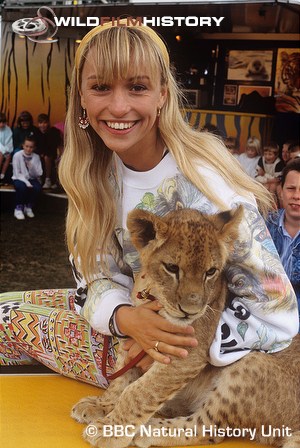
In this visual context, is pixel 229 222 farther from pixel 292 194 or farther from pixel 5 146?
pixel 5 146

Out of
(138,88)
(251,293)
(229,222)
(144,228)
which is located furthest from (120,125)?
(251,293)

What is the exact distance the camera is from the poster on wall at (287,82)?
85.3 inches

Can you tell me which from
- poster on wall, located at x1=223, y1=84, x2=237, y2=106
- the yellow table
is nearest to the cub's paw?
the yellow table

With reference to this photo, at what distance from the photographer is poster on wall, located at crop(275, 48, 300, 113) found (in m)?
2.17

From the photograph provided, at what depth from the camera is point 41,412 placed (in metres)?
2.28

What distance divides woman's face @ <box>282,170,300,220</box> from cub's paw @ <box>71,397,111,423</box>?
0.84 meters

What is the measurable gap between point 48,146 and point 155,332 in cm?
68

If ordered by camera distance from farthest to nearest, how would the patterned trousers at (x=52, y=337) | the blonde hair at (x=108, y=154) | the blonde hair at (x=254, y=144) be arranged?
the patterned trousers at (x=52, y=337) < the blonde hair at (x=254, y=144) < the blonde hair at (x=108, y=154)

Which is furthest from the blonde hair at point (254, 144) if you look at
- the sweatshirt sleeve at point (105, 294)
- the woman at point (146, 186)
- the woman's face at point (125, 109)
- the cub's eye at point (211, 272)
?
the sweatshirt sleeve at point (105, 294)

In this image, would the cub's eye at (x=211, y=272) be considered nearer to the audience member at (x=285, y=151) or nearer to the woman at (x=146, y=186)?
the woman at (x=146, y=186)

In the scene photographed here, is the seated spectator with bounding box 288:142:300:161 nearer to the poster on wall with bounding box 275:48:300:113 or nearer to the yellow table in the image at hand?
the poster on wall with bounding box 275:48:300:113

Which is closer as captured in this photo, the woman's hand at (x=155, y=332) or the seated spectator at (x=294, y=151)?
the woman's hand at (x=155, y=332)

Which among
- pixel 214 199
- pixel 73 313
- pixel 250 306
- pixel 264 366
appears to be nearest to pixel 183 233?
pixel 214 199

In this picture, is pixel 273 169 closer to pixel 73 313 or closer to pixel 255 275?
pixel 255 275
